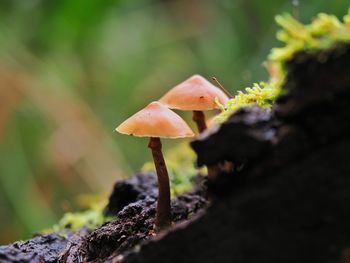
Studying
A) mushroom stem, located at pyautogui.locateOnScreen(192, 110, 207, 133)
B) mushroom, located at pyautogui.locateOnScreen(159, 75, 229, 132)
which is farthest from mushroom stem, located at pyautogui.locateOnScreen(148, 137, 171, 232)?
mushroom stem, located at pyautogui.locateOnScreen(192, 110, 207, 133)

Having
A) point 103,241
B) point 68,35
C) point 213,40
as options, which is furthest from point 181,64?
point 103,241

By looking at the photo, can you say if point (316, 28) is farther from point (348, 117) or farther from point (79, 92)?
point (79, 92)

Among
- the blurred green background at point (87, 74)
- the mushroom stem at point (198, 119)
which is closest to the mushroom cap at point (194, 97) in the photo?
the mushroom stem at point (198, 119)

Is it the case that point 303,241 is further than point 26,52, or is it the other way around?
point 26,52

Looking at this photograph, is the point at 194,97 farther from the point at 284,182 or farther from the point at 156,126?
the point at 284,182

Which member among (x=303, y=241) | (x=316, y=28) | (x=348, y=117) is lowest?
(x=303, y=241)

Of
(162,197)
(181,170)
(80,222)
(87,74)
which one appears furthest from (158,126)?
(87,74)

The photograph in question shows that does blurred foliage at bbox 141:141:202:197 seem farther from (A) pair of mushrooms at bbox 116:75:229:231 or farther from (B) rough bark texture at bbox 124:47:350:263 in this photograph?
(B) rough bark texture at bbox 124:47:350:263

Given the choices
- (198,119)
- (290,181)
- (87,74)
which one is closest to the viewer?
(290,181)
